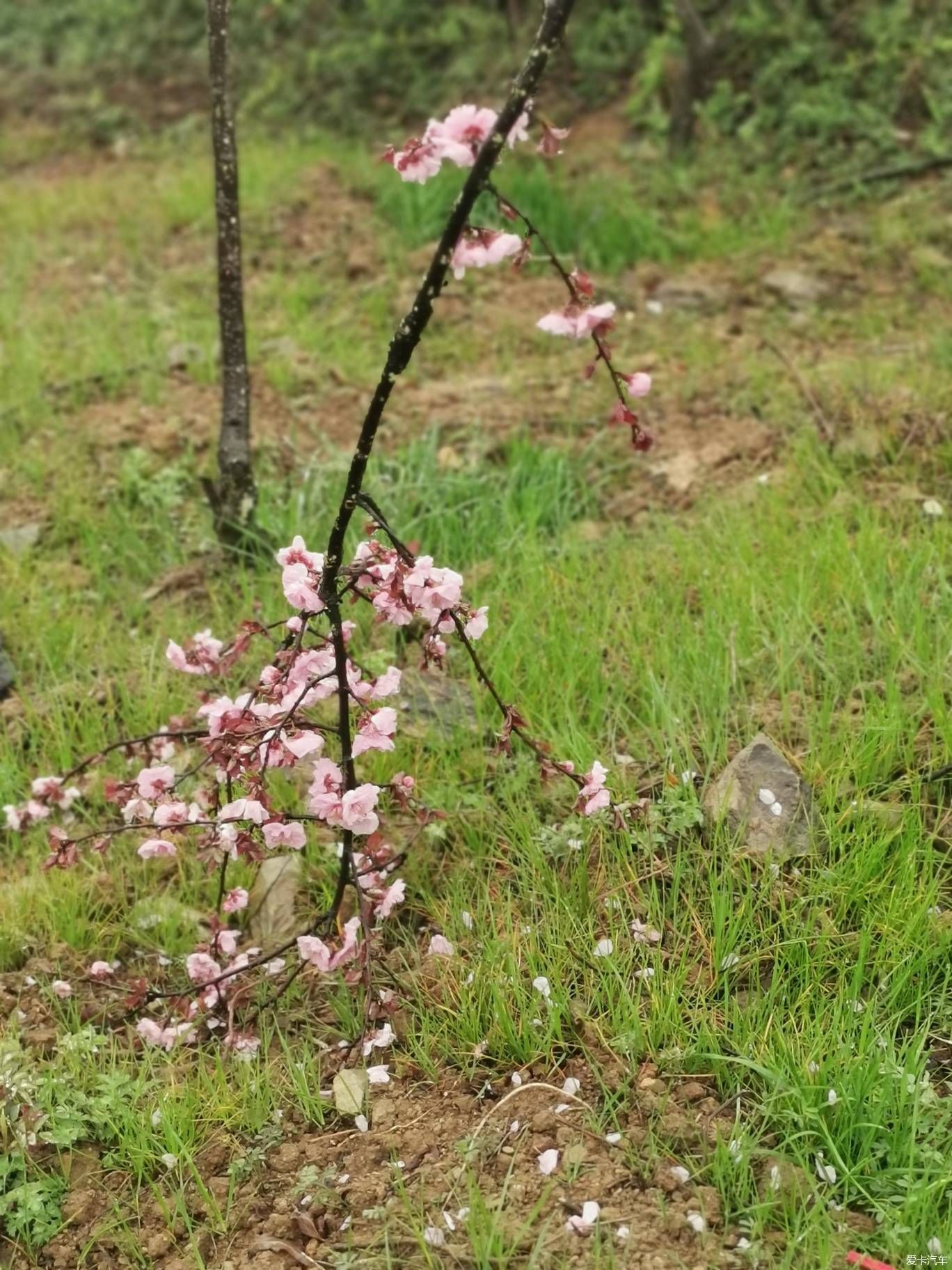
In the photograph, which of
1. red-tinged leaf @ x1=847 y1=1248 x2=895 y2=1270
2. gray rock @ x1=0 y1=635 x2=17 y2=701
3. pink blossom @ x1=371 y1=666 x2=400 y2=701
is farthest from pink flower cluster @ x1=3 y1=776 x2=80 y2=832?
red-tinged leaf @ x1=847 y1=1248 x2=895 y2=1270

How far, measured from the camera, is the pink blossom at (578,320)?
1.86 meters

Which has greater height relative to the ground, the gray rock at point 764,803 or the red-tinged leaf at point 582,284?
the red-tinged leaf at point 582,284

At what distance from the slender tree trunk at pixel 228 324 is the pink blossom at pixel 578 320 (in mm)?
2099

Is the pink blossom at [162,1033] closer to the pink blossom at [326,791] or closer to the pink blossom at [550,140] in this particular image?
the pink blossom at [326,791]

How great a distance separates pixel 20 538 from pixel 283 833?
87.8 inches

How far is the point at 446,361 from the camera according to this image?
17.5 feet

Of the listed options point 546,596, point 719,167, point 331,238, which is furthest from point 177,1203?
point 719,167

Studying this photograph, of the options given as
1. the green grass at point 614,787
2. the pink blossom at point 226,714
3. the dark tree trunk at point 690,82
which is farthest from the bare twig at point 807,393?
the pink blossom at point 226,714

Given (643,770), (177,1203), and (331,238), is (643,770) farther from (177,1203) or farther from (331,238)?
(331,238)

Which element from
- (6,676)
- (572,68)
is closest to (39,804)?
(6,676)

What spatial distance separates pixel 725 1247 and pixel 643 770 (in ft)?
3.90

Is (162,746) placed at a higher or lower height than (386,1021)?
higher

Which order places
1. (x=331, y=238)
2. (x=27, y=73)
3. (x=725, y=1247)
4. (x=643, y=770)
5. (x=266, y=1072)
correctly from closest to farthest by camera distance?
(x=725, y=1247) < (x=266, y=1072) < (x=643, y=770) < (x=331, y=238) < (x=27, y=73)

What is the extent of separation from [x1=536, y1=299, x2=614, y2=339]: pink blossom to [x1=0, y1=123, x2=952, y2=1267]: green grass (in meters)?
1.26
